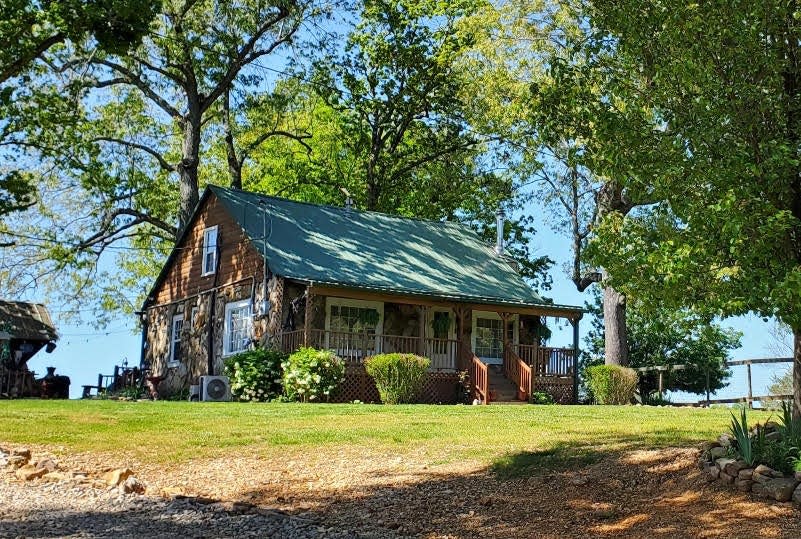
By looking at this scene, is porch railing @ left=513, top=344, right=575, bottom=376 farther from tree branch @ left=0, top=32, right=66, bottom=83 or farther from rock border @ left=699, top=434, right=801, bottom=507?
rock border @ left=699, top=434, right=801, bottom=507

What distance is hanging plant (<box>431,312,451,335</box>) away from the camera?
25156mm

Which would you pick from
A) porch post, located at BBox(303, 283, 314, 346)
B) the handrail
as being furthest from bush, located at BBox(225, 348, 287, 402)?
the handrail

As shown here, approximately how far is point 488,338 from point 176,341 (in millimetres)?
9800

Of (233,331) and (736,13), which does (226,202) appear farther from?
(736,13)

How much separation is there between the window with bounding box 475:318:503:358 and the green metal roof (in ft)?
3.66

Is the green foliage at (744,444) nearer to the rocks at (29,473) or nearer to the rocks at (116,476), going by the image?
the rocks at (116,476)

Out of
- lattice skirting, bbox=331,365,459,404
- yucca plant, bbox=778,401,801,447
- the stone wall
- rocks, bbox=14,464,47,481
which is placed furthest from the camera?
the stone wall

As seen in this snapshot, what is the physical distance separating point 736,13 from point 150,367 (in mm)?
24131

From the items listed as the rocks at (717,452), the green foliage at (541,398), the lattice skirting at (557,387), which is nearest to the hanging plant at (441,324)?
the lattice skirting at (557,387)

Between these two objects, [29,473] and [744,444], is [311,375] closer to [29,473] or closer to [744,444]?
[29,473]

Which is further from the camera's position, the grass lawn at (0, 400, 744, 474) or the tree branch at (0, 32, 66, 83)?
the tree branch at (0, 32, 66, 83)

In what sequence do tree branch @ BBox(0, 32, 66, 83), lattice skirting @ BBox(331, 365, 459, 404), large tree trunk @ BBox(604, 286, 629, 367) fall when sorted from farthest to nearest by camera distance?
large tree trunk @ BBox(604, 286, 629, 367)
lattice skirting @ BBox(331, 365, 459, 404)
tree branch @ BBox(0, 32, 66, 83)

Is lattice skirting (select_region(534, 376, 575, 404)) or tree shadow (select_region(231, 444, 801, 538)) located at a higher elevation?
lattice skirting (select_region(534, 376, 575, 404))

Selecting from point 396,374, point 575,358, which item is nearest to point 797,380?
point 396,374
